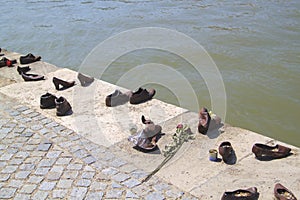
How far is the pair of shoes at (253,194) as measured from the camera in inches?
126

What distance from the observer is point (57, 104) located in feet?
16.5

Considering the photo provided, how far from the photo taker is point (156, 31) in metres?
10.2

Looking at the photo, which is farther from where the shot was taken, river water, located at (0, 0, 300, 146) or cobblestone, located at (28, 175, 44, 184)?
river water, located at (0, 0, 300, 146)

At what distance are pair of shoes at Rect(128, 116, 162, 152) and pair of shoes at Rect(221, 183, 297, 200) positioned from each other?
1134 millimetres

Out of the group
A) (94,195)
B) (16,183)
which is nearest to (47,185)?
(16,183)

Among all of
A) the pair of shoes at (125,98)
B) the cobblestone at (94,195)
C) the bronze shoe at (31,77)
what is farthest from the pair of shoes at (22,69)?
the cobblestone at (94,195)

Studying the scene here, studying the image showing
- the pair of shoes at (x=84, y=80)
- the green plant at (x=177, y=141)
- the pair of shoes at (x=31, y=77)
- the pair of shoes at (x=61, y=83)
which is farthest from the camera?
the pair of shoes at (x=31, y=77)

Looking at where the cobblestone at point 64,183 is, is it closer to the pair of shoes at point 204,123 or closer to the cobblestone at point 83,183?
the cobblestone at point 83,183

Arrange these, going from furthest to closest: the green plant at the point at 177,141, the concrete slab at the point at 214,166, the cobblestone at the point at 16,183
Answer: the green plant at the point at 177,141 → the cobblestone at the point at 16,183 → the concrete slab at the point at 214,166

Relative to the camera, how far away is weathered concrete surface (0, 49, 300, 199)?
354cm

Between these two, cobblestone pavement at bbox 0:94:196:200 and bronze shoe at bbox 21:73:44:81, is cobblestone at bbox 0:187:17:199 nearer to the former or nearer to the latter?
cobblestone pavement at bbox 0:94:196:200

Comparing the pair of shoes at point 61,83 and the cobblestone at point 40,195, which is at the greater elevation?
the pair of shoes at point 61,83

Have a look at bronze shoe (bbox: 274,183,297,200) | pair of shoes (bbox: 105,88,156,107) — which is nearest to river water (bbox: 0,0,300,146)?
pair of shoes (bbox: 105,88,156,107)

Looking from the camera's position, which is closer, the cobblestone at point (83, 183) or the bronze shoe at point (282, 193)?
the bronze shoe at point (282, 193)
